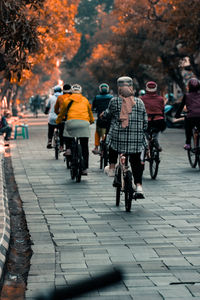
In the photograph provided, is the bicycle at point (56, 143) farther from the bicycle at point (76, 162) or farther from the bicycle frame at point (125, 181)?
the bicycle frame at point (125, 181)

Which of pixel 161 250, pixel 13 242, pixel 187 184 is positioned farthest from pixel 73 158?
pixel 161 250

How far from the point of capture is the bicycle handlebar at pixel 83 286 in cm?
84

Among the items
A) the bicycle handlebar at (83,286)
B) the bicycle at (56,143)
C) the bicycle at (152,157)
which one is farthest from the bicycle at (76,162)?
the bicycle handlebar at (83,286)

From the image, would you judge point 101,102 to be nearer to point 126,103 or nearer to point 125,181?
point 126,103

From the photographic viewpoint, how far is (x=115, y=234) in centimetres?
672

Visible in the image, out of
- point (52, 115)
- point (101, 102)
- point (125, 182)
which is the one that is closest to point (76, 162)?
point (101, 102)

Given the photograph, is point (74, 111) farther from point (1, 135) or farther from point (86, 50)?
point (86, 50)

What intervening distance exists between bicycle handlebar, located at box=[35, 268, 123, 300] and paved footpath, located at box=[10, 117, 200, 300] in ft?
1.94

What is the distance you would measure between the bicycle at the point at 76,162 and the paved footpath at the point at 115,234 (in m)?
0.20

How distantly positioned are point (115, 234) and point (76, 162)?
5436 mm

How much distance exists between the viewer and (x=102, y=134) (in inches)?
594

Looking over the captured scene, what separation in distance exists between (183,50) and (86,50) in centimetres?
5505

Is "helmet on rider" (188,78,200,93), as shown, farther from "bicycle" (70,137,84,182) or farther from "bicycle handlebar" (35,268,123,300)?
"bicycle handlebar" (35,268,123,300)

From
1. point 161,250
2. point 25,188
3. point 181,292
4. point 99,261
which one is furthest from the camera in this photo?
point 25,188
